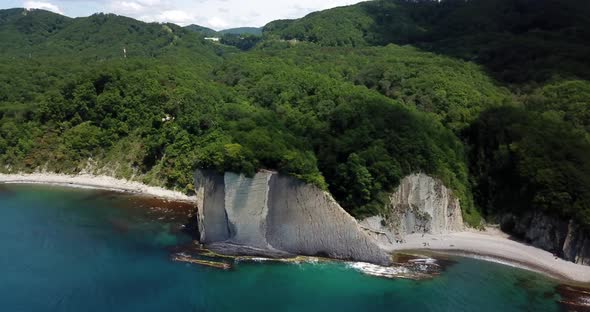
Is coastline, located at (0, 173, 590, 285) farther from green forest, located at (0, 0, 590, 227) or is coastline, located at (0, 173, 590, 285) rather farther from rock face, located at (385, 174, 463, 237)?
green forest, located at (0, 0, 590, 227)

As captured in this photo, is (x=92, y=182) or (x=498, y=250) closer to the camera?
(x=498, y=250)

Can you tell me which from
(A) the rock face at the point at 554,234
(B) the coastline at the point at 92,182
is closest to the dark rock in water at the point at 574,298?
(A) the rock face at the point at 554,234

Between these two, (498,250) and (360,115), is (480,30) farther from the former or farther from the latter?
(498,250)

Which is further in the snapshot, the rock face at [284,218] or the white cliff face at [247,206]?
the rock face at [284,218]

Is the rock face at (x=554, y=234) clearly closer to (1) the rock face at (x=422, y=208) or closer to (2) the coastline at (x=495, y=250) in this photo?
(2) the coastline at (x=495, y=250)

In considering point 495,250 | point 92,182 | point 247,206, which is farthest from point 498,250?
point 92,182

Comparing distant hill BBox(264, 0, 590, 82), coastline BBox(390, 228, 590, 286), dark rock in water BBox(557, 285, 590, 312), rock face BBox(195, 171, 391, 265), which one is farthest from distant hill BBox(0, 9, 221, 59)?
dark rock in water BBox(557, 285, 590, 312)

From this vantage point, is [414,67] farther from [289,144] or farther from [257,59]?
A: [289,144]
